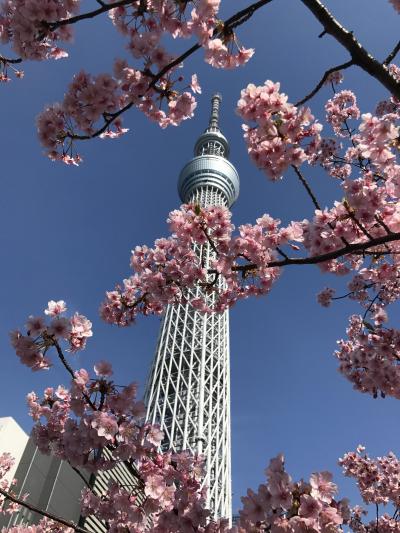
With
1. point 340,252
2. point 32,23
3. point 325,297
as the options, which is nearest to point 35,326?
point 32,23

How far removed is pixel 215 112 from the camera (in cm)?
5909

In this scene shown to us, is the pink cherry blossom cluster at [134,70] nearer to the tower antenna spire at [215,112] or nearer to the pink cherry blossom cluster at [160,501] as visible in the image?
the pink cherry blossom cluster at [160,501]

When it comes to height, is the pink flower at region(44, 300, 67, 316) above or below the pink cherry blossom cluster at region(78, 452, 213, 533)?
above

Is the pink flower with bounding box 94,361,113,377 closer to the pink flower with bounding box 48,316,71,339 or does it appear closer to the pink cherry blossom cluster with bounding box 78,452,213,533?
the pink flower with bounding box 48,316,71,339

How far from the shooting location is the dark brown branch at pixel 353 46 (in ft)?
7.95

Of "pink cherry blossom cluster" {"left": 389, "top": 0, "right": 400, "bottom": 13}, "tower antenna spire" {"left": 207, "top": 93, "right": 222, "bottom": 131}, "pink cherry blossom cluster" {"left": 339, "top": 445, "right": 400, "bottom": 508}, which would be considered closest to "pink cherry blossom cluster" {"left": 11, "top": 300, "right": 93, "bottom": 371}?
"pink cherry blossom cluster" {"left": 389, "top": 0, "right": 400, "bottom": 13}

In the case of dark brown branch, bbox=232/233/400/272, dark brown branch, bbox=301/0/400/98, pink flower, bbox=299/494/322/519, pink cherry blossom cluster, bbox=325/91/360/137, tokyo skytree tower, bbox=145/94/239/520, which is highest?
tokyo skytree tower, bbox=145/94/239/520

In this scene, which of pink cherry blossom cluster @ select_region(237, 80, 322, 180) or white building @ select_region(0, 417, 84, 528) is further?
white building @ select_region(0, 417, 84, 528)

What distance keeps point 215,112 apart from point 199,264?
59.1 metres

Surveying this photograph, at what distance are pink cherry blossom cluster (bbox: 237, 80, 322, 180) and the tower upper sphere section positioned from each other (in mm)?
45922

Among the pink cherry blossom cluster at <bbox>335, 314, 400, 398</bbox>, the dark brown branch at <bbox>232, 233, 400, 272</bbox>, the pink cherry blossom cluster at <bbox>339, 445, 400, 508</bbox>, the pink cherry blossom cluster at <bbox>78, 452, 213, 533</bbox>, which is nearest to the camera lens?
the dark brown branch at <bbox>232, 233, 400, 272</bbox>

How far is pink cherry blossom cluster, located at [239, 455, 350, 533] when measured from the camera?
2057mm

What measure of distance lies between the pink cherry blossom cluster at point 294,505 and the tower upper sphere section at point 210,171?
47.0m

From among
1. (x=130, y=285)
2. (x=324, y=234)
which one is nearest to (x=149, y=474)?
(x=130, y=285)
